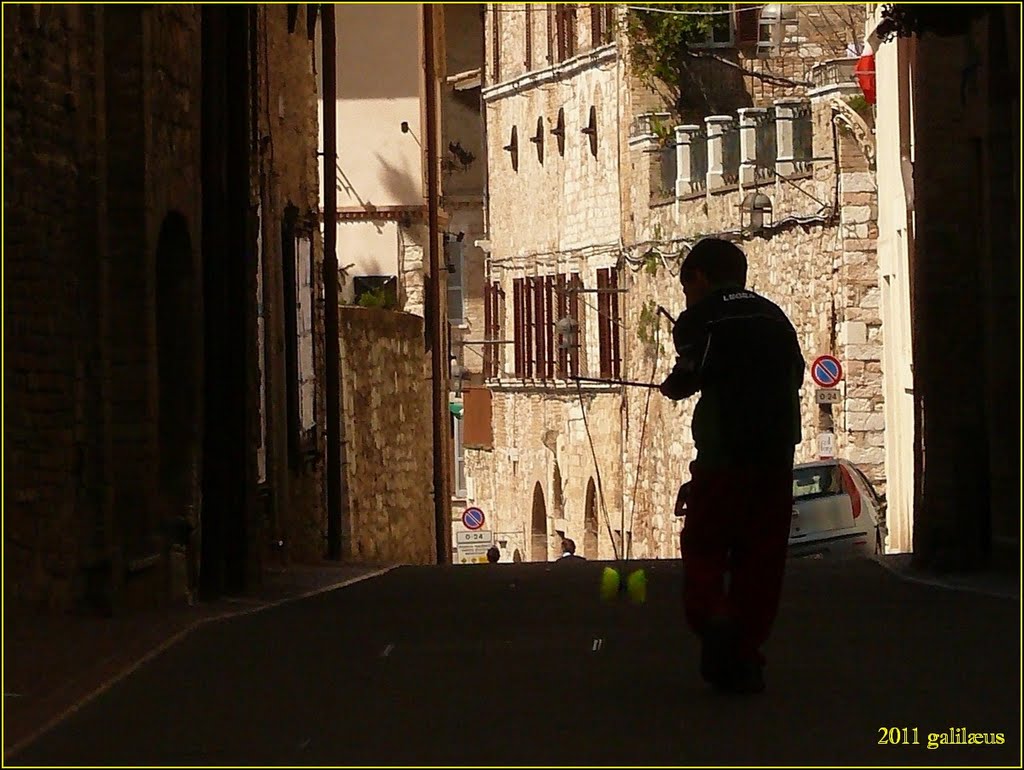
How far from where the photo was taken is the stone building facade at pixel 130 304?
12688 millimetres

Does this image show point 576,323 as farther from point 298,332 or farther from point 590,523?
point 298,332

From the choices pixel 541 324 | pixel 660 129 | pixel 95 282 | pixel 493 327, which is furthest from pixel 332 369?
pixel 493 327

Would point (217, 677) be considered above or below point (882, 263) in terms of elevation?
below

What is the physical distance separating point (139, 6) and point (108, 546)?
3202mm

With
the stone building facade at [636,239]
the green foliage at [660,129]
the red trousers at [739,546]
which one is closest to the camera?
the red trousers at [739,546]

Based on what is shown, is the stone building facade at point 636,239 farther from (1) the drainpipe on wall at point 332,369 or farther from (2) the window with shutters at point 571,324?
(1) the drainpipe on wall at point 332,369

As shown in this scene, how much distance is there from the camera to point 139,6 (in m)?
14.8

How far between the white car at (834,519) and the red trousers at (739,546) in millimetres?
17131

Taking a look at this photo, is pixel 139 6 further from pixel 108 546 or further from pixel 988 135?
pixel 988 135

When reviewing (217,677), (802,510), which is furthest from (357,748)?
(802,510)

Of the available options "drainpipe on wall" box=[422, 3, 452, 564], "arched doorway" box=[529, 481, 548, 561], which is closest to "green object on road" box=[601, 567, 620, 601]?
"drainpipe on wall" box=[422, 3, 452, 564]

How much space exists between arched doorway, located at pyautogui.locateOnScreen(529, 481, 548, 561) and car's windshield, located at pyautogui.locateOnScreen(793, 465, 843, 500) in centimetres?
2897

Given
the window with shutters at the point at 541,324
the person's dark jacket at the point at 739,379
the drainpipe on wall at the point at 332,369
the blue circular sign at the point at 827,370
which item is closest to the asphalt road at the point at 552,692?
the person's dark jacket at the point at 739,379

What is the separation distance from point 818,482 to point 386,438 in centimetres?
575
